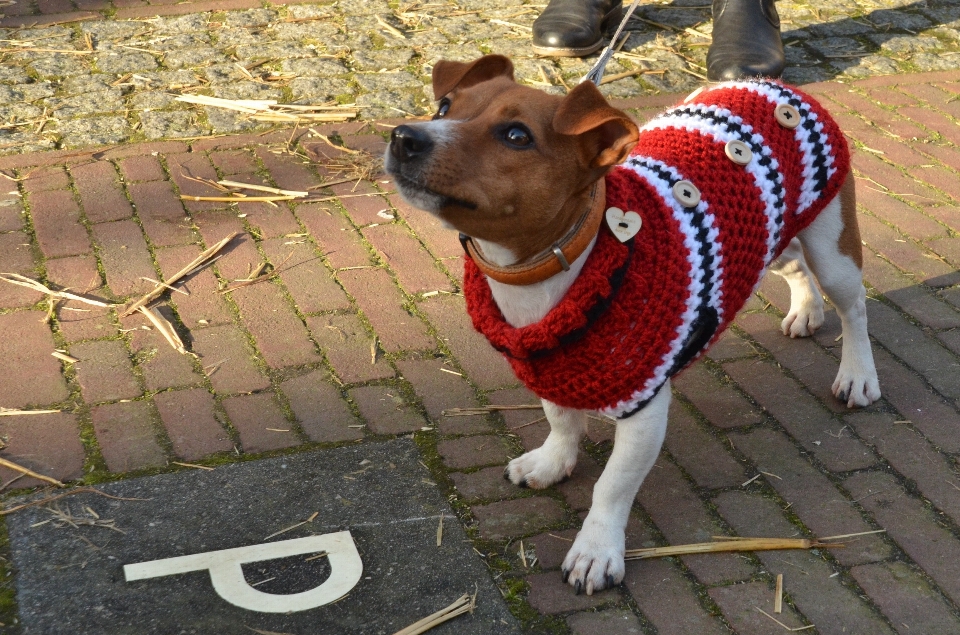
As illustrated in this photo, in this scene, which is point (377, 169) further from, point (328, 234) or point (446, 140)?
point (446, 140)

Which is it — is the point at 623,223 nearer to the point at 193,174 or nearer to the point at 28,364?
the point at 28,364

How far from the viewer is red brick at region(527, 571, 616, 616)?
2803 mm

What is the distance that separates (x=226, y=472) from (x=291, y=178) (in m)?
2.02

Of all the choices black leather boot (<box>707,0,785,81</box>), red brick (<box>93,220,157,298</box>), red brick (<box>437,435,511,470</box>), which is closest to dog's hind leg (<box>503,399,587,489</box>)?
red brick (<box>437,435,511,470</box>)

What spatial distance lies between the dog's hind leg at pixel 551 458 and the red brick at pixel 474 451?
0.12 m

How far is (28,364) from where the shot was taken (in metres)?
3.61

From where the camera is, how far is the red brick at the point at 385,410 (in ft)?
11.4

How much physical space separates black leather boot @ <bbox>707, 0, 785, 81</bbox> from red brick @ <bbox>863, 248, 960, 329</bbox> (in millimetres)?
1713

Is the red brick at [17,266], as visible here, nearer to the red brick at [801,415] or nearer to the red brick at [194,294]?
the red brick at [194,294]

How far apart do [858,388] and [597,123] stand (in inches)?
71.9

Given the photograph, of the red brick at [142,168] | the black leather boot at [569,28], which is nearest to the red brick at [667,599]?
the red brick at [142,168]

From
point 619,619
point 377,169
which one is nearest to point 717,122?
point 619,619

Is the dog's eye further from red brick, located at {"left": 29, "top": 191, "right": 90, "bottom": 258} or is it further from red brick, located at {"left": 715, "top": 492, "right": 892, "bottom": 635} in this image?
red brick, located at {"left": 29, "top": 191, "right": 90, "bottom": 258}

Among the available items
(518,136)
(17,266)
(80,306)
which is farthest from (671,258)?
(17,266)
